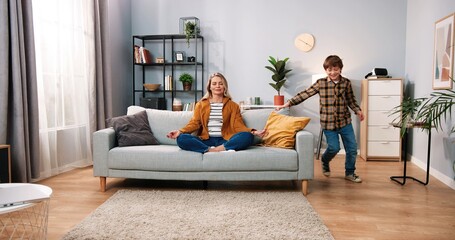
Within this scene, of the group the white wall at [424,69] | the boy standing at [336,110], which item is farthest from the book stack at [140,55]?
the white wall at [424,69]

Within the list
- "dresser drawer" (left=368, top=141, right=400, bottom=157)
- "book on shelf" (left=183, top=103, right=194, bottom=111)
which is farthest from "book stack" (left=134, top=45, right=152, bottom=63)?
"dresser drawer" (left=368, top=141, right=400, bottom=157)

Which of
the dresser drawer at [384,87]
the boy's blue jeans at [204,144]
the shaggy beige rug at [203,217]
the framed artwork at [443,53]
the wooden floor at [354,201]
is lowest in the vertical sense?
the wooden floor at [354,201]

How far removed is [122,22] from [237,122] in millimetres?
2898

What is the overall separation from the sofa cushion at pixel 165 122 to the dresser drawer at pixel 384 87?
94.0 inches

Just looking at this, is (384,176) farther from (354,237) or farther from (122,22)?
(122,22)

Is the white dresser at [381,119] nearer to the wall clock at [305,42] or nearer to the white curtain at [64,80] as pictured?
the wall clock at [305,42]

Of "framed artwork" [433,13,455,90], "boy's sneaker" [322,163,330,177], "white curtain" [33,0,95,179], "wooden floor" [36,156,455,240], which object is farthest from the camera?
"boy's sneaker" [322,163,330,177]

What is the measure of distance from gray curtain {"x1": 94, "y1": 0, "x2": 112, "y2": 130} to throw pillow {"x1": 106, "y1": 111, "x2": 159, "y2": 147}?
1187mm

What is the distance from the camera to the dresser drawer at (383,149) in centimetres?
462

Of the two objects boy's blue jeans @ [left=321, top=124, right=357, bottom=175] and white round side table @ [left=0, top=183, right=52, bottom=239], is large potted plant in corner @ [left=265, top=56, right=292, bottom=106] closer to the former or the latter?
boy's blue jeans @ [left=321, top=124, right=357, bottom=175]

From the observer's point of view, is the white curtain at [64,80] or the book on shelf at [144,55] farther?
the book on shelf at [144,55]

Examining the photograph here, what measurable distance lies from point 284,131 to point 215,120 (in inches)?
24.8

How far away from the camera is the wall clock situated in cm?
513

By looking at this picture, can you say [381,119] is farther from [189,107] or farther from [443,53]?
[189,107]
